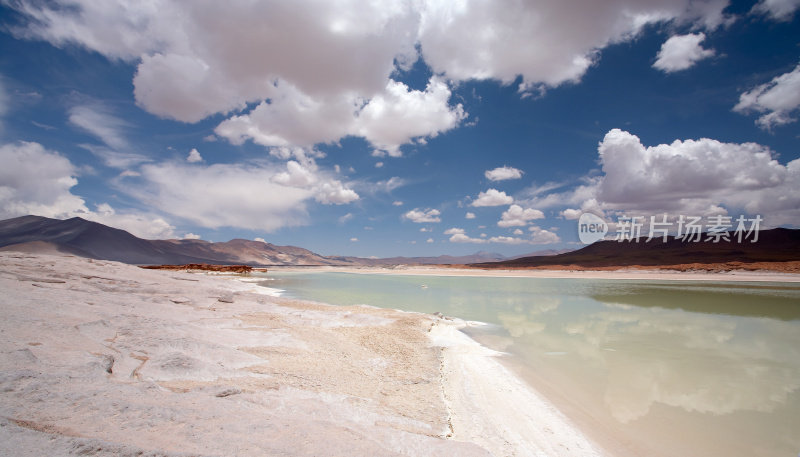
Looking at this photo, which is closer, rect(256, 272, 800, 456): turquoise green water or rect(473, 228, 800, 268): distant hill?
rect(256, 272, 800, 456): turquoise green water

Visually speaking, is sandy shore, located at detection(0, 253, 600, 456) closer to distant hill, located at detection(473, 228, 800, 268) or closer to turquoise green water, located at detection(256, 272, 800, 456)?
turquoise green water, located at detection(256, 272, 800, 456)

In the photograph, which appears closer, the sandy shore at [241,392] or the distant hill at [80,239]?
the sandy shore at [241,392]

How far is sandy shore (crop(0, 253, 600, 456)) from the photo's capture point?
9.22 ft

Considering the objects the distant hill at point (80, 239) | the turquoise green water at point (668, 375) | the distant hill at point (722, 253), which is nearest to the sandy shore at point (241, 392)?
the turquoise green water at point (668, 375)

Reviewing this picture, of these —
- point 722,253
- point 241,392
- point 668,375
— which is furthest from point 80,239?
point 722,253

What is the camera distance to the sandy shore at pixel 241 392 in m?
2.81

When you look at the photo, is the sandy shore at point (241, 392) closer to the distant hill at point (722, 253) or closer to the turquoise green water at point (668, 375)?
the turquoise green water at point (668, 375)

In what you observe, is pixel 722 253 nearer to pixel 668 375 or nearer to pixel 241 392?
pixel 668 375

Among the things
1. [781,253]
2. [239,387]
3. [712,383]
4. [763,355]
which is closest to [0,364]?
[239,387]

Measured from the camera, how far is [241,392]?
4.53 m

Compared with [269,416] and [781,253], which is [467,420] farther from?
[781,253]

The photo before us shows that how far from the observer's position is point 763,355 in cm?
927

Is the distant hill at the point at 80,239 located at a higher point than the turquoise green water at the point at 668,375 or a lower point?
higher

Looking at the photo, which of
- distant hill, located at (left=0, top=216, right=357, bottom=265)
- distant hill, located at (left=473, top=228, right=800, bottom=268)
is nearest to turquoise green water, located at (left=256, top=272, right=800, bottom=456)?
distant hill, located at (left=473, top=228, right=800, bottom=268)
